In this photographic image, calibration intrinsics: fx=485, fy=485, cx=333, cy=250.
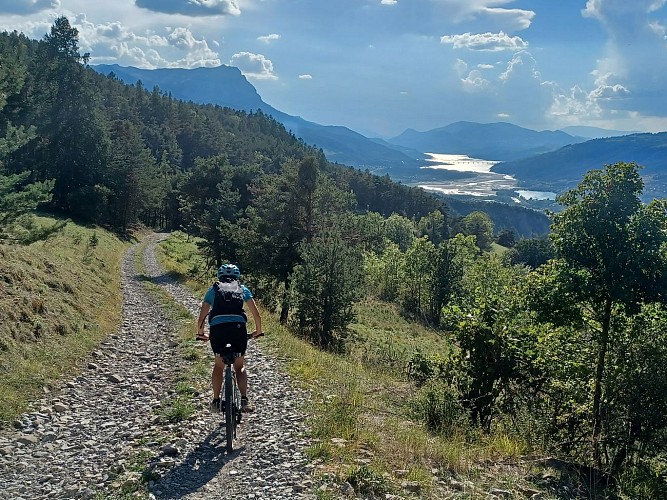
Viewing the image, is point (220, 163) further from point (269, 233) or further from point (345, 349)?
point (345, 349)

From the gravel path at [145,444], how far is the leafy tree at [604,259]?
223 inches

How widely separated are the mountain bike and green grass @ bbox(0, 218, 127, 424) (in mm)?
3936

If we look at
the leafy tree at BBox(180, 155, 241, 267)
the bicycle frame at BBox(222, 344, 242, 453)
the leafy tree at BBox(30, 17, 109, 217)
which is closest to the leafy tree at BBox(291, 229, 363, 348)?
the leafy tree at BBox(180, 155, 241, 267)

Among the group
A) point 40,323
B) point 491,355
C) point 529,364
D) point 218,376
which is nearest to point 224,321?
point 218,376

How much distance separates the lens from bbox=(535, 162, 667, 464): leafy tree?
887cm

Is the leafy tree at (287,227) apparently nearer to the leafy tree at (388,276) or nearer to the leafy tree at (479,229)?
the leafy tree at (388,276)

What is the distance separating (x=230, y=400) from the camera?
731 cm

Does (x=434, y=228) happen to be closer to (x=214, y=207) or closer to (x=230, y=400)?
(x=214, y=207)

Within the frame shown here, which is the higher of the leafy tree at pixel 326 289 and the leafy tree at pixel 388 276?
the leafy tree at pixel 326 289

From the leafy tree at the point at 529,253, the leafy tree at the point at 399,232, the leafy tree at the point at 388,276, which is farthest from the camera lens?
the leafy tree at the point at 529,253

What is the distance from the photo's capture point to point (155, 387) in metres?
10.7

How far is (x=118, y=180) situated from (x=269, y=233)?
49250mm

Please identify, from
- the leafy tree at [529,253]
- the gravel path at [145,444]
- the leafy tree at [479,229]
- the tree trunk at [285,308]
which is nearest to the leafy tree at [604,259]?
the gravel path at [145,444]

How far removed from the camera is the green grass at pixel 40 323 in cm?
983
